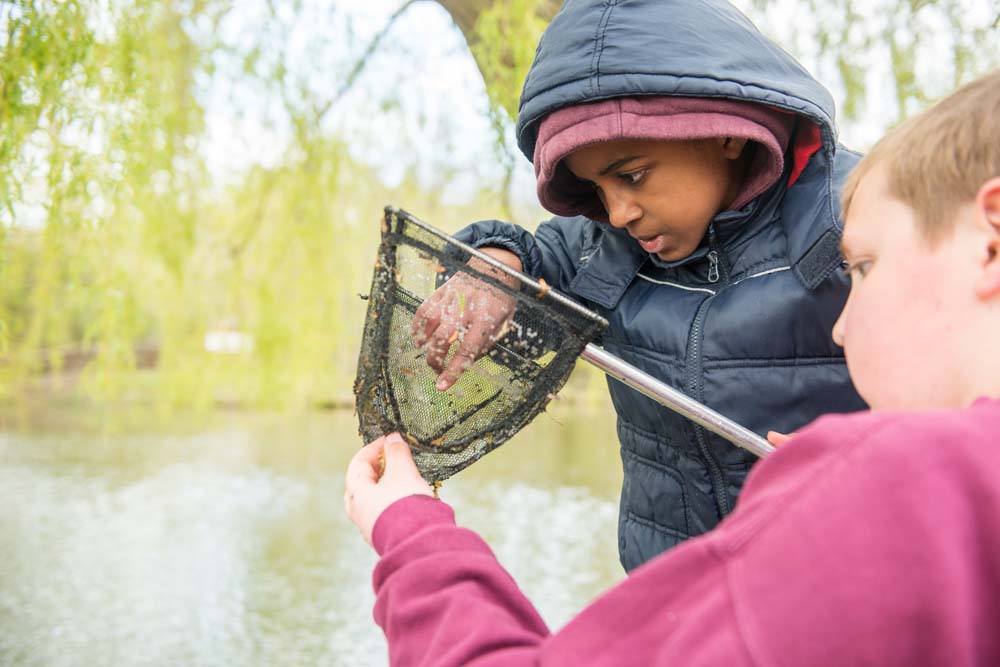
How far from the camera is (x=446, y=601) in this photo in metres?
0.69

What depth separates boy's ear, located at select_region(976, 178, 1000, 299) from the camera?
0.62 m

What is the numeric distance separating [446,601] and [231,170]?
4.19m

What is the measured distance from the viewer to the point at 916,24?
12.4ft

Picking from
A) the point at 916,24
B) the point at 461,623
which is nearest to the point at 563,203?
the point at 461,623

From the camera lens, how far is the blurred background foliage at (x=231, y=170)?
2.72 m

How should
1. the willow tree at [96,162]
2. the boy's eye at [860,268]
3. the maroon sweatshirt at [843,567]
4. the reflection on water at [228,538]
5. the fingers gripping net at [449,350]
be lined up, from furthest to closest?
the reflection on water at [228,538] → the willow tree at [96,162] → the fingers gripping net at [449,350] → the boy's eye at [860,268] → the maroon sweatshirt at [843,567]

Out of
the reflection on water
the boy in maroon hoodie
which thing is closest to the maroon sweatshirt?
the boy in maroon hoodie

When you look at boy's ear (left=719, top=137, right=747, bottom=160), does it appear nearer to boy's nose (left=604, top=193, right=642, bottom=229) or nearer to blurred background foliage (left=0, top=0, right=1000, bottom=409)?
boy's nose (left=604, top=193, right=642, bottom=229)

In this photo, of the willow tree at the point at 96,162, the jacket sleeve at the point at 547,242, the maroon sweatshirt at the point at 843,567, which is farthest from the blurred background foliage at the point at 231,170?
the maroon sweatshirt at the point at 843,567

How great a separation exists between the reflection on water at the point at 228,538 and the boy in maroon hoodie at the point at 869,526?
5.45 metres

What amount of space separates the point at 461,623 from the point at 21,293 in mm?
4584

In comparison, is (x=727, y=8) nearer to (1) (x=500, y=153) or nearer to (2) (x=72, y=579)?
(1) (x=500, y=153)

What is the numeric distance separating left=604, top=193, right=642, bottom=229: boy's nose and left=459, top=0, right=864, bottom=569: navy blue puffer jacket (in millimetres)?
82

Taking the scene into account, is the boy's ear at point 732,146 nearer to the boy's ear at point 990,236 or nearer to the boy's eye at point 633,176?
the boy's eye at point 633,176
